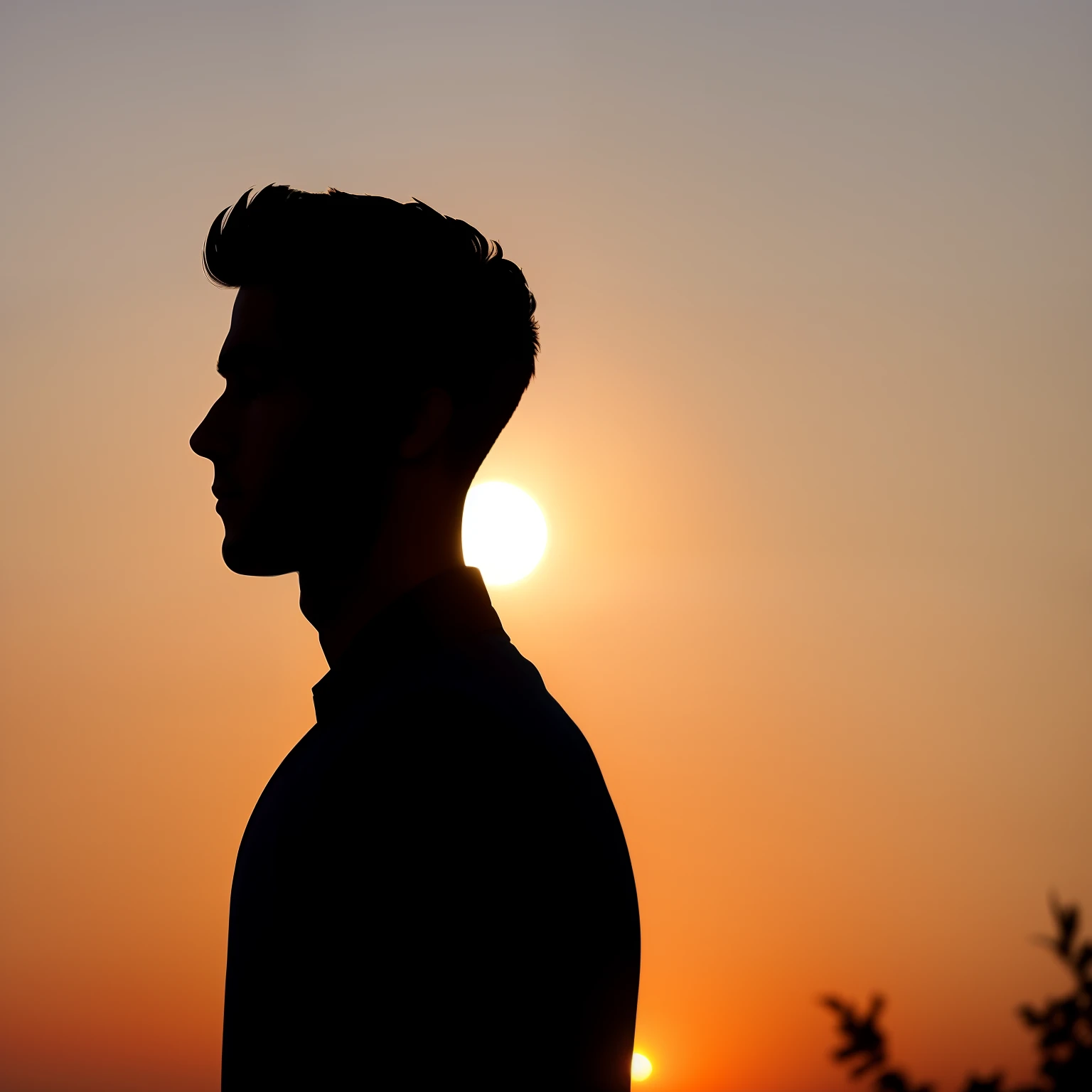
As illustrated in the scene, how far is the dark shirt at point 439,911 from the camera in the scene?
6.97 feet

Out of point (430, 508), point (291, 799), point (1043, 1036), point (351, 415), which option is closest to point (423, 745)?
point (291, 799)

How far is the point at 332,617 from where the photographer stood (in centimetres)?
291

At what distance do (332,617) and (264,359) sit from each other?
0.69 meters

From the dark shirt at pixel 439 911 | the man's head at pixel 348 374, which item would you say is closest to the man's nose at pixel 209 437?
the man's head at pixel 348 374

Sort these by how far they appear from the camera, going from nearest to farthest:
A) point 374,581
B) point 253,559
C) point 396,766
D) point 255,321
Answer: point 396,766, point 374,581, point 253,559, point 255,321

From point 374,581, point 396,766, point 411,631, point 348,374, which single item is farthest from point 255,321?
point 396,766

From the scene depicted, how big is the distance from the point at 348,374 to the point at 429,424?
228 millimetres

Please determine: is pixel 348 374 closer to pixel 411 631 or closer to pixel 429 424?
pixel 429 424

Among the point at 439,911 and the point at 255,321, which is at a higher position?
the point at 255,321

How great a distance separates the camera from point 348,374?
3.08 metres

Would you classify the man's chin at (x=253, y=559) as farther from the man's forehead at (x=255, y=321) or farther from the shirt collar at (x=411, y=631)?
the man's forehead at (x=255, y=321)

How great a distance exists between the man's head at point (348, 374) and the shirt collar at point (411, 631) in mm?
222

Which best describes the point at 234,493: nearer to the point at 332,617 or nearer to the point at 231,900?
the point at 332,617

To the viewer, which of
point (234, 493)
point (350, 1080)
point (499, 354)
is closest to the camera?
point (350, 1080)
